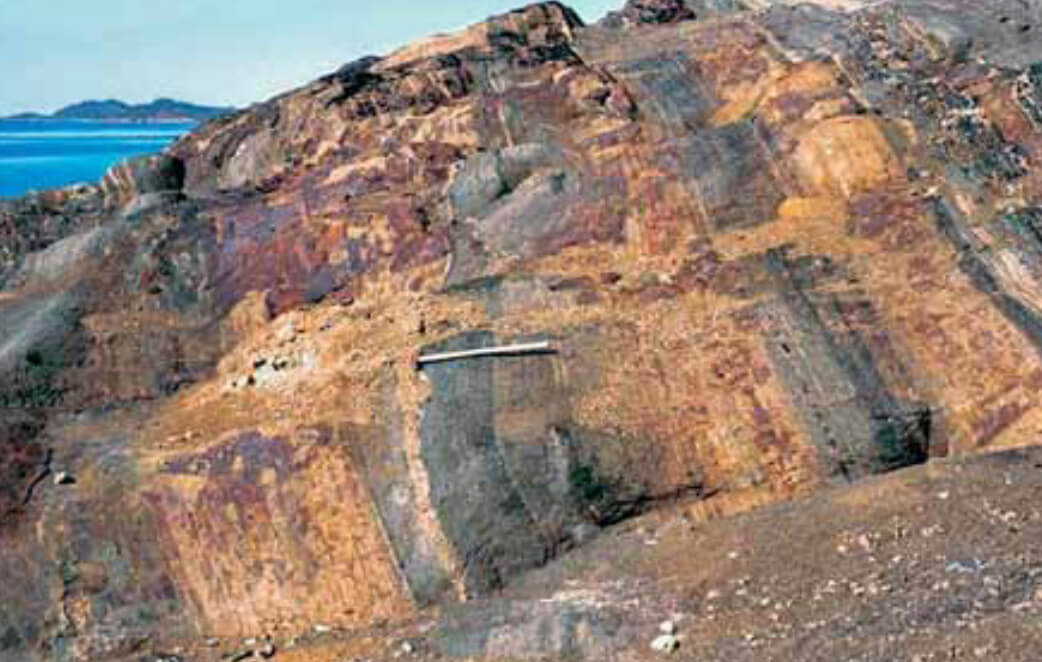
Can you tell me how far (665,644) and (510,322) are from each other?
6031mm

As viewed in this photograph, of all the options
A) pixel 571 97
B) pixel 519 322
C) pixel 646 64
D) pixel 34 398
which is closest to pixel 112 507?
pixel 34 398

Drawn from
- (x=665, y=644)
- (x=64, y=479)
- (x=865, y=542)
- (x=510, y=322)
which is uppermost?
(x=510, y=322)

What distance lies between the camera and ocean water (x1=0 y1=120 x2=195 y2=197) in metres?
63.5

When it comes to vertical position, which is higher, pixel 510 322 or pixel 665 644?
pixel 510 322

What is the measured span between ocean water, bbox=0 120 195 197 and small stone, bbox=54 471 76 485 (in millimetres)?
18111

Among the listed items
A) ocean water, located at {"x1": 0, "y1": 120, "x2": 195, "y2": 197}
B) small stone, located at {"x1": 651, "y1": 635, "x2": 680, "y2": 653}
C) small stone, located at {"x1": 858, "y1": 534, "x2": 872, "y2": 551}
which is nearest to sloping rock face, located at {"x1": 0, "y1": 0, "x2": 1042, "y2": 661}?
small stone, located at {"x1": 858, "y1": 534, "x2": 872, "y2": 551}

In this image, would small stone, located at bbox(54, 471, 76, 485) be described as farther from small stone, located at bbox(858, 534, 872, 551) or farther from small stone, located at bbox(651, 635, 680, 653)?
small stone, located at bbox(858, 534, 872, 551)

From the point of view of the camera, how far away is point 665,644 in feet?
46.4

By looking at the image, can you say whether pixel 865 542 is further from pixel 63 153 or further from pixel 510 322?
pixel 63 153

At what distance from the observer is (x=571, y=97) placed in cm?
2327

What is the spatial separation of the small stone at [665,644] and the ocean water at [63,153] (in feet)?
80.1

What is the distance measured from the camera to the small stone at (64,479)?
57.6ft

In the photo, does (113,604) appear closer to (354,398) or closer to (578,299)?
(354,398)

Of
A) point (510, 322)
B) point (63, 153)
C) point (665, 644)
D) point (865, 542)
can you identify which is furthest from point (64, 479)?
point (63, 153)
